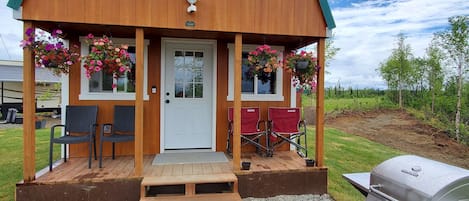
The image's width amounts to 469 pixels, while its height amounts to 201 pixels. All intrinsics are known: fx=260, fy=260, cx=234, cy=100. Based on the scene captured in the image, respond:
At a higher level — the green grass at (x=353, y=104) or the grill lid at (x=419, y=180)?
the green grass at (x=353, y=104)

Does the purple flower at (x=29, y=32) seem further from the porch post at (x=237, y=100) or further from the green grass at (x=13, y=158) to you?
the porch post at (x=237, y=100)

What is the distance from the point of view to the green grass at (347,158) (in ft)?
12.1

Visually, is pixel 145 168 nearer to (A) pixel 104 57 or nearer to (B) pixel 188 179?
(B) pixel 188 179

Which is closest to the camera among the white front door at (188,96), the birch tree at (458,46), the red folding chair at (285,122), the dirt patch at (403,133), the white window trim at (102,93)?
the white window trim at (102,93)

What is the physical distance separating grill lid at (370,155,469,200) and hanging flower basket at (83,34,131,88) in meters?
2.92

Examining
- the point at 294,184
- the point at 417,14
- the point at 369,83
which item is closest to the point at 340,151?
the point at 294,184

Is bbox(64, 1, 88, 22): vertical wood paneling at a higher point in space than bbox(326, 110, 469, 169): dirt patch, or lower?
higher

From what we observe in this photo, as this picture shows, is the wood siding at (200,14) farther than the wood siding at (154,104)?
No

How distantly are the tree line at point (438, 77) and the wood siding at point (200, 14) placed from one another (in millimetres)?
5310

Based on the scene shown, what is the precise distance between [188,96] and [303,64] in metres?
2.03

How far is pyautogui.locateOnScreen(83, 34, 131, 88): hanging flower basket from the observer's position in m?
3.11

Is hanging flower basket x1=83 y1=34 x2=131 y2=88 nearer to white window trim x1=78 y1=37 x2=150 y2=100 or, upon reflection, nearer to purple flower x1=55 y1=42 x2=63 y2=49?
purple flower x1=55 y1=42 x2=63 y2=49

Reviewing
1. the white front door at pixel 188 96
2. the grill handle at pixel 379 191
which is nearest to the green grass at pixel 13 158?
the white front door at pixel 188 96

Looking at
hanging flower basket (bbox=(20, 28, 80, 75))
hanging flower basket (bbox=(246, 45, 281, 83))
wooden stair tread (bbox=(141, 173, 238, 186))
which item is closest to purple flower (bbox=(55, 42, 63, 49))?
hanging flower basket (bbox=(20, 28, 80, 75))
